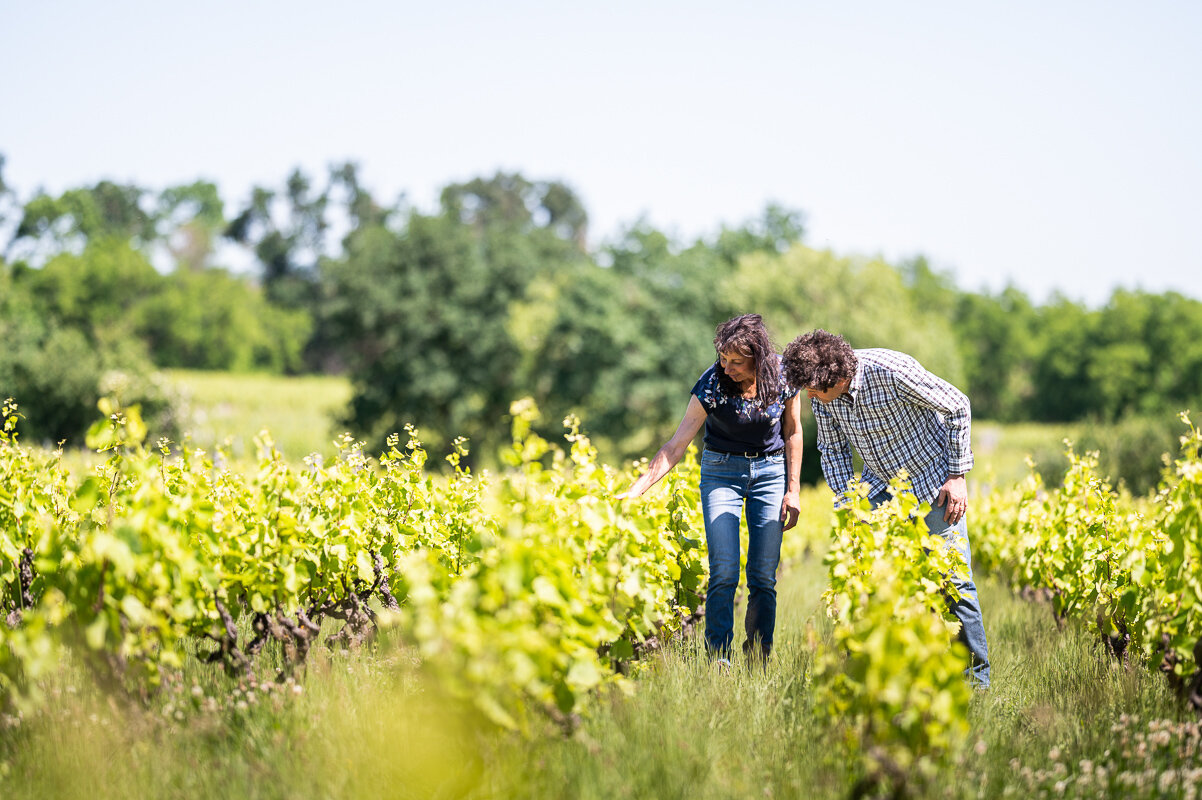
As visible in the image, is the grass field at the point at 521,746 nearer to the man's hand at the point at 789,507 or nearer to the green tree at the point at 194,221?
the man's hand at the point at 789,507

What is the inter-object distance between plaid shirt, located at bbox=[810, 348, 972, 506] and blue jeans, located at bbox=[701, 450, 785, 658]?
0.39 m

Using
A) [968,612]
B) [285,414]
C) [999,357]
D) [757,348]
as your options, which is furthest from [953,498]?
[999,357]

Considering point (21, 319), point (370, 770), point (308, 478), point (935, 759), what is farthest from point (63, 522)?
point (21, 319)

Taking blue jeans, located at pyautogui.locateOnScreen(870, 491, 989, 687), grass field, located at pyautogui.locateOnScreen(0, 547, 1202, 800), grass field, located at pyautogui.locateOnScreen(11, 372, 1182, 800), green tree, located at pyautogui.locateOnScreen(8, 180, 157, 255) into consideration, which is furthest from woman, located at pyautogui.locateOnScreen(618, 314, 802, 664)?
green tree, located at pyautogui.locateOnScreen(8, 180, 157, 255)

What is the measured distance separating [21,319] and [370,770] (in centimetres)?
3386

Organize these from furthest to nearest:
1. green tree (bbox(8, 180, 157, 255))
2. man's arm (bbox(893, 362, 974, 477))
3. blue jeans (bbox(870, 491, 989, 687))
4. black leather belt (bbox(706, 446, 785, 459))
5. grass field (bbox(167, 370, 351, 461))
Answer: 1. green tree (bbox(8, 180, 157, 255))
2. grass field (bbox(167, 370, 351, 461))
3. black leather belt (bbox(706, 446, 785, 459))
4. blue jeans (bbox(870, 491, 989, 687))
5. man's arm (bbox(893, 362, 974, 477))

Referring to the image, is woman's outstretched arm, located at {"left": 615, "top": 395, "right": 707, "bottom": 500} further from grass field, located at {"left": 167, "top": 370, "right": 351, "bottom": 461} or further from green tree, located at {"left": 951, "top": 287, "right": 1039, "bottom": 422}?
green tree, located at {"left": 951, "top": 287, "right": 1039, "bottom": 422}

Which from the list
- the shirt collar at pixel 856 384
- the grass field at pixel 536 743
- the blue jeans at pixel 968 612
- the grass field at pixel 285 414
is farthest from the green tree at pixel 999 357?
the grass field at pixel 536 743

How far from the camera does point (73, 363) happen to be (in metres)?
26.4

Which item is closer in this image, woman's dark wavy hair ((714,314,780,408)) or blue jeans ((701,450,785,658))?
woman's dark wavy hair ((714,314,780,408))

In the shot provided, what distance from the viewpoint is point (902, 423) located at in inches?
172

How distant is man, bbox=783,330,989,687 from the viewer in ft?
13.7

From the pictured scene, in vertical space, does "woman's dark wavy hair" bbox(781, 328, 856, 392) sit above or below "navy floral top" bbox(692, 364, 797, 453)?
above

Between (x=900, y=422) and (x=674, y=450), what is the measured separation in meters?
1.17
